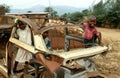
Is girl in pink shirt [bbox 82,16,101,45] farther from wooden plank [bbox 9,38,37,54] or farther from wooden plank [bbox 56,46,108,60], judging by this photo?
wooden plank [bbox 9,38,37,54]

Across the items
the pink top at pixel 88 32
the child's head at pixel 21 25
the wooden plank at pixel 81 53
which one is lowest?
the wooden plank at pixel 81 53

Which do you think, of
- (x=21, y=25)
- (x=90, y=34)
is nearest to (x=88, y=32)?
(x=90, y=34)

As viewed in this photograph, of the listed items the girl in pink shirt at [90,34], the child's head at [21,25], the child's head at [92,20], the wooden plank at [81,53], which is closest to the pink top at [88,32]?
the girl in pink shirt at [90,34]

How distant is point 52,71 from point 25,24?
1666mm

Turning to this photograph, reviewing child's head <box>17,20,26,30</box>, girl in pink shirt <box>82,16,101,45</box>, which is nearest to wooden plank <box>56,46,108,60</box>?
girl in pink shirt <box>82,16,101,45</box>

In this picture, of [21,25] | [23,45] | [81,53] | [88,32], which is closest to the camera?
[81,53]

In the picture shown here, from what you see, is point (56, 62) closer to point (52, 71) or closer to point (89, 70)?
point (52, 71)

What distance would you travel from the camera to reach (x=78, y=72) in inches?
215

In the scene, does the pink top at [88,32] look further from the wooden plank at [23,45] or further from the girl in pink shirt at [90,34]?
the wooden plank at [23,45]

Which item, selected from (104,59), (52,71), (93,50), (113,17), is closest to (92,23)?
(93,50)

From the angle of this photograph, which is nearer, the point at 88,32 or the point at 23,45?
the point at 23,45

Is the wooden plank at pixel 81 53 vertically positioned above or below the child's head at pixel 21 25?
below

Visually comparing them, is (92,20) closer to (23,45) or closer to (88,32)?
(88,32)

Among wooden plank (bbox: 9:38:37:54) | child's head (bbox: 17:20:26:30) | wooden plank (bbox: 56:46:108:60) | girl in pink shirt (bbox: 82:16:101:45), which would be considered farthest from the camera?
girl in pink shirt (bbox: 82:16:101:45)
